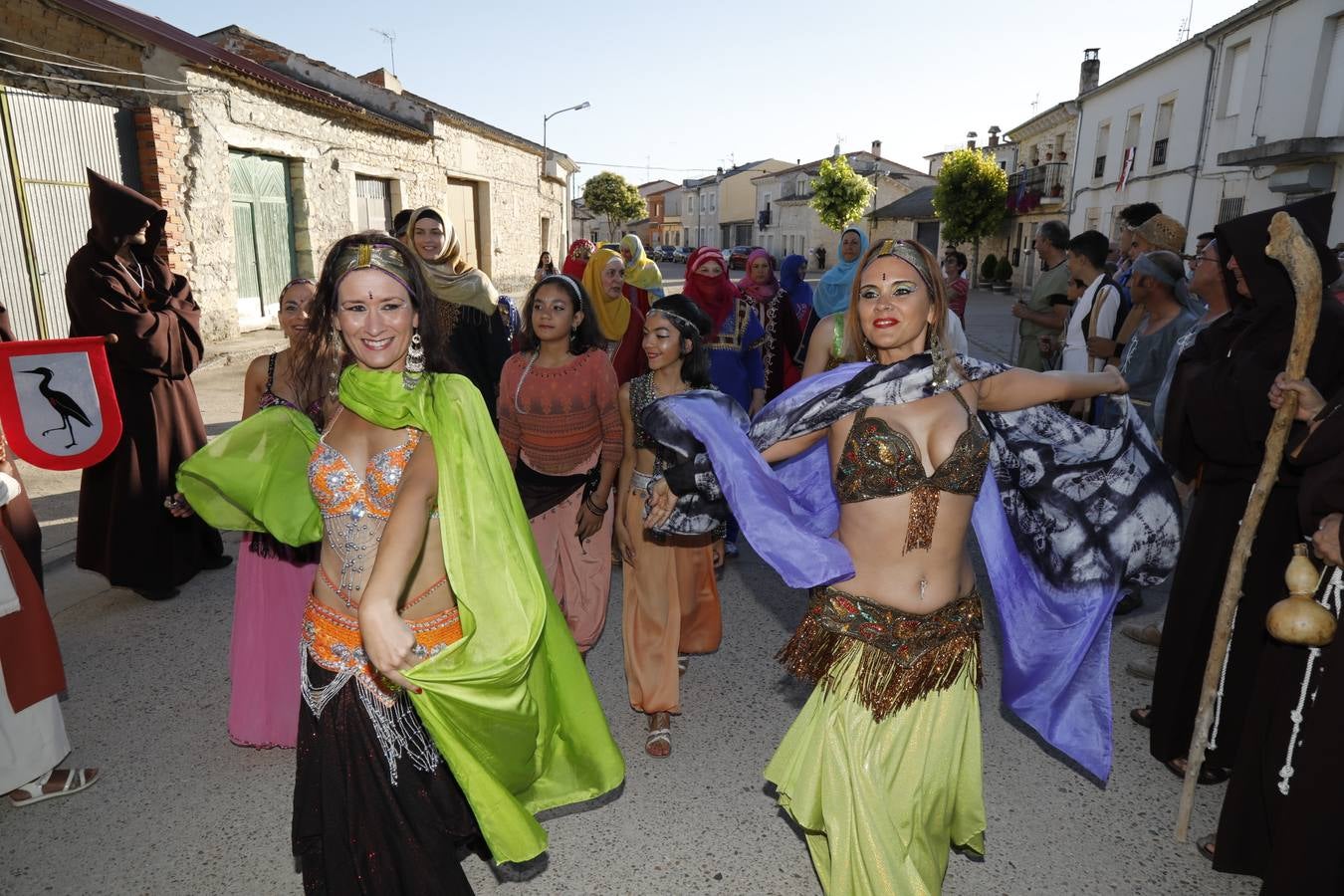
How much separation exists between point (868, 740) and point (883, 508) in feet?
2.25

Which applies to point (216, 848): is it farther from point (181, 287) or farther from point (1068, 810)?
point (181, 287)

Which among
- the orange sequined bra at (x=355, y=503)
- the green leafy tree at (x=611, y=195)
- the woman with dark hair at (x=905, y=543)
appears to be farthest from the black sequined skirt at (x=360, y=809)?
the green leafy tree at (x=611, y=195)

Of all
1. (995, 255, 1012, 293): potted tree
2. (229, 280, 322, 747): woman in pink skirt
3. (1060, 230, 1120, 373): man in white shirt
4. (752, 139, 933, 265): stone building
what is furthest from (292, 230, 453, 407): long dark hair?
(752, 139, 933, 265): stone building

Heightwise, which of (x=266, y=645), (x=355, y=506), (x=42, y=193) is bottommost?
(x=266, y=645)

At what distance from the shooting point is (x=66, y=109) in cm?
987

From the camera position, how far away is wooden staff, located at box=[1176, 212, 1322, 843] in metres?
2.58

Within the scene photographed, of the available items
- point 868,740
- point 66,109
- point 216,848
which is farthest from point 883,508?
point 66,109

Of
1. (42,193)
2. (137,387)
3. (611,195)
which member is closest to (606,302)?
(137,387)

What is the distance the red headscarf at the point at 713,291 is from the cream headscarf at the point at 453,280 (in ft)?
4.72

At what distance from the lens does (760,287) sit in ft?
21.3

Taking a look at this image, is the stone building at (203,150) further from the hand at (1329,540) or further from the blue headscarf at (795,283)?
the hand at (1329,540)

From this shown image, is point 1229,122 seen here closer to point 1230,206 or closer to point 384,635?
point 1230,206

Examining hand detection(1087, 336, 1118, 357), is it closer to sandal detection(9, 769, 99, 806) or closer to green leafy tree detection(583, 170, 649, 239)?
sandal detection(9, 769, 99, 806)

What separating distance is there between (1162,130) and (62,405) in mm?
26225
